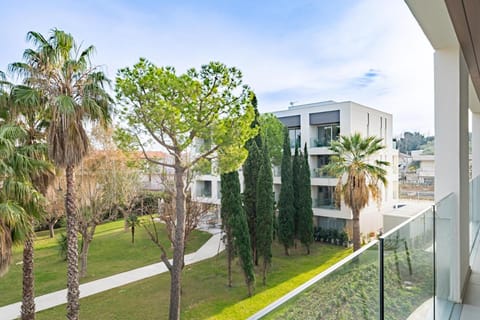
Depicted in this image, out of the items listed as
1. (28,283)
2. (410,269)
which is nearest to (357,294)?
(410,269)

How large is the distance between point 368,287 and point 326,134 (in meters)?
13.6

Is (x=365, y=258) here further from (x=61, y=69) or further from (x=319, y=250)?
(x=319, y=250)

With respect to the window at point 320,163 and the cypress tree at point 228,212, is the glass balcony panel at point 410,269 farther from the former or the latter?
the window at point 320,163

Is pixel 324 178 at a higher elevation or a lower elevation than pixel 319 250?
higher

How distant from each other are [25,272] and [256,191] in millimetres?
6819

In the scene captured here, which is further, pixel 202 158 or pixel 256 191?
pixel 256 191

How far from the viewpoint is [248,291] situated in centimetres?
829

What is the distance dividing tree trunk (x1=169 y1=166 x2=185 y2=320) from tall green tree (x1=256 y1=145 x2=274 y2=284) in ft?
10.5

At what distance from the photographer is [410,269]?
4.79 ft

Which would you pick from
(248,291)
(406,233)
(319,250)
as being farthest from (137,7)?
(319,250)

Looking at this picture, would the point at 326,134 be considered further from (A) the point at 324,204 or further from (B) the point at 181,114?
(B) the point at 181,114

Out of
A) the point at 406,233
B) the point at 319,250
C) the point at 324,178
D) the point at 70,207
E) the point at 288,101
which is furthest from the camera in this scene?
the point at 288,101

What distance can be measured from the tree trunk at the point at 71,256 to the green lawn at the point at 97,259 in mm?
3101

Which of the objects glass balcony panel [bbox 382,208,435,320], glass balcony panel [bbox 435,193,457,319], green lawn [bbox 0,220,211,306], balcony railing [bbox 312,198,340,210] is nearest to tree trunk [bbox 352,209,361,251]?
balcony railing [bbox 312,198,340,210]
